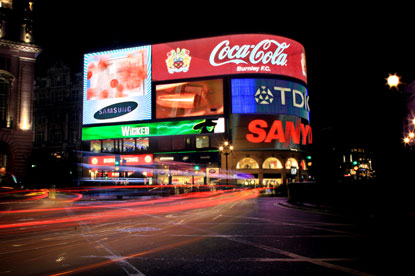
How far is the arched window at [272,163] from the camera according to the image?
222ft

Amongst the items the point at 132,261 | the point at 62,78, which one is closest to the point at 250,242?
the point at 132,261

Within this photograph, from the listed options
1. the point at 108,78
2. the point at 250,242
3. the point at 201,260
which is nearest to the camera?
the point at 201,260

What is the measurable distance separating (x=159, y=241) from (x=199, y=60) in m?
58.9

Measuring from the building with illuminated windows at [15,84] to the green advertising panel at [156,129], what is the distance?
2522 cm

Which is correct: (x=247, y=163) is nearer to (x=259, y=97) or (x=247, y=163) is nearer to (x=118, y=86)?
(x=259, y=97)

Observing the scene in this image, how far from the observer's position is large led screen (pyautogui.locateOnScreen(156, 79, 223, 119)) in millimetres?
62500

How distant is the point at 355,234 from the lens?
1042cm

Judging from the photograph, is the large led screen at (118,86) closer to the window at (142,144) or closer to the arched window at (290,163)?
the window at (142,144)

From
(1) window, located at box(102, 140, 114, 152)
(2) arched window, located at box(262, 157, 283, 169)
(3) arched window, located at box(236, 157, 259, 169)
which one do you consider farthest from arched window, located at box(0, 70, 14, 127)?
(2) arched window, located at box(262, 157, 283, 169)

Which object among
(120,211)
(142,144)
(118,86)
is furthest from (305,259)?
(118,86)

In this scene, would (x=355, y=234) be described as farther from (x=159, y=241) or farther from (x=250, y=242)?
(x=159, y=241)

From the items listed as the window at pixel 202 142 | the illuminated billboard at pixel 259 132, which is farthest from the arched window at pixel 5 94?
the illuminated billboard at pixel 259 132

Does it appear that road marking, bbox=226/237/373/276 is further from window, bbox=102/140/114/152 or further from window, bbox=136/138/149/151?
window, bbox=102/140/114/152

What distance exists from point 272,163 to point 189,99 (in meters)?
21.8
